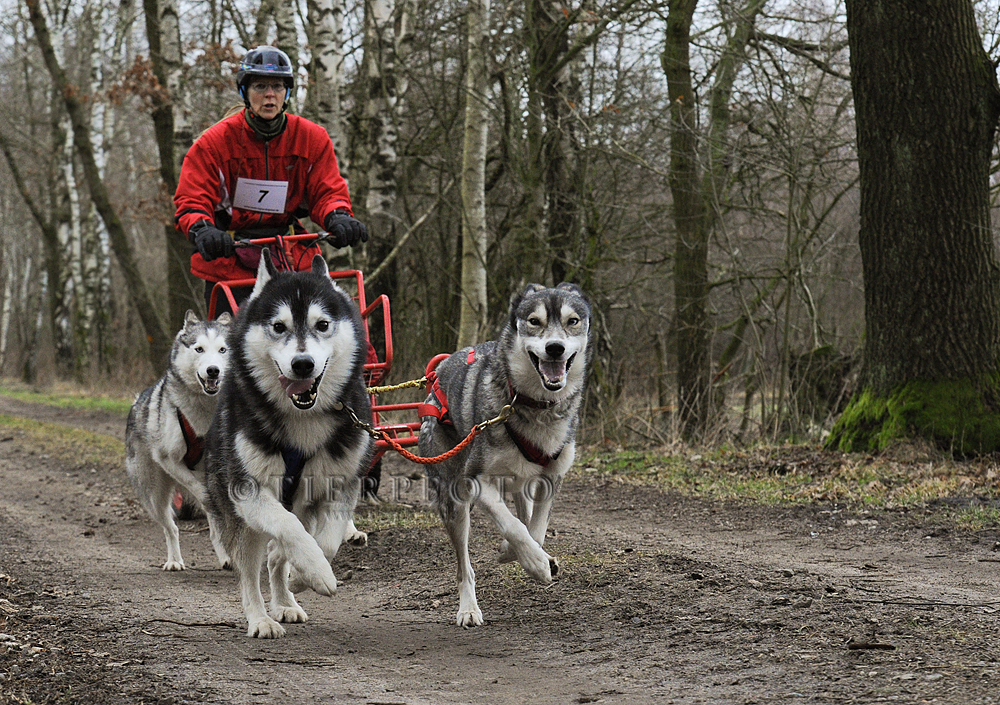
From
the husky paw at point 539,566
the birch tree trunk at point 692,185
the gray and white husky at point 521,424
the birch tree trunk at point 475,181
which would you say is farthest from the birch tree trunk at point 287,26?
the husky paw at point 539,566

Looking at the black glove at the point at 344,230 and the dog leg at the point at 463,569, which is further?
the black glove at the point at 344,230

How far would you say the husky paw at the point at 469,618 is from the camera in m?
4.11

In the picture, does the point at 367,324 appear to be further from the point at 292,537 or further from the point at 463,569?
the point at 292,537

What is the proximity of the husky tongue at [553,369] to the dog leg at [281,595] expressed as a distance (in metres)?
1.35

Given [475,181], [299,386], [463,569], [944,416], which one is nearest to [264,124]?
[299,386]

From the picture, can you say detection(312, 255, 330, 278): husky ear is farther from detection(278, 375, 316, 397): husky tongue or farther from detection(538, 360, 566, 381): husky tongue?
detection(538, 360, 566, 381): husky tongue

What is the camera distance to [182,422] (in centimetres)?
552

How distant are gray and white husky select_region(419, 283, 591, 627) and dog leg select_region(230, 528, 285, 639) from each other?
2.57 feet

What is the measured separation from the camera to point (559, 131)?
35.6ft

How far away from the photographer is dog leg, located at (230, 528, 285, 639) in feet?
12.8

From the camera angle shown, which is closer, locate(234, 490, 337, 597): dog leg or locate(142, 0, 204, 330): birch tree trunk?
locate(234, 490, 337, 597): dog leg

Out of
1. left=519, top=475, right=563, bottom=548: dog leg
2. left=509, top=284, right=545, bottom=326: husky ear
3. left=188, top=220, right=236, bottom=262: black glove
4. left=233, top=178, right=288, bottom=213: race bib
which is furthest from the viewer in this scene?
left=233, top=178, right=288, bottom=213: race bib

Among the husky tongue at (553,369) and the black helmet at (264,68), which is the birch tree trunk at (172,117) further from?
the husky tongue at (553,369)

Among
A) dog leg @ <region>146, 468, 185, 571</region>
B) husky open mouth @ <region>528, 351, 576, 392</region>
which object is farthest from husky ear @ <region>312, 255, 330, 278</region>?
dog leg @ <region>146, 468, 185, 571</region>
